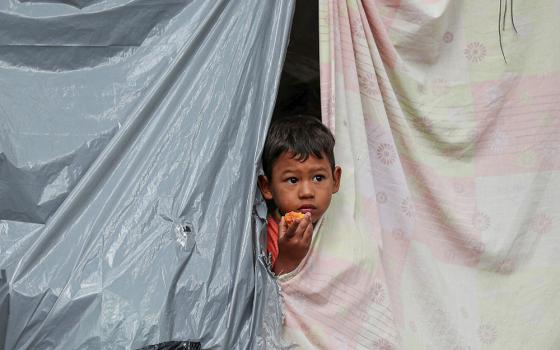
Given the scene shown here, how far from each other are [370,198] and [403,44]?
1.44 feet

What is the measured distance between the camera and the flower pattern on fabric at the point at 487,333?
235 cm

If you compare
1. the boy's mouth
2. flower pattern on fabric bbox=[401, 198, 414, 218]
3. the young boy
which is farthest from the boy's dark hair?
flower pattern on fabric bbox=[401, 198, 414, 218]

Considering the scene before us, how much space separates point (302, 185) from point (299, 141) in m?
0.11

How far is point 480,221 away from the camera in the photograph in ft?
7.79

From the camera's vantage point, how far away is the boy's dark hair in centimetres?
211

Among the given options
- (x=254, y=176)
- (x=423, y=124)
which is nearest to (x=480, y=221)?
(x=423, y=124)

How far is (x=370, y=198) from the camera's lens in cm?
229

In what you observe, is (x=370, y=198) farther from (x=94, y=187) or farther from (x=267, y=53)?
(x=94, y=187)

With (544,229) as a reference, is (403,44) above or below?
above

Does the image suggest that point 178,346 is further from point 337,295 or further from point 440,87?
point 440,87

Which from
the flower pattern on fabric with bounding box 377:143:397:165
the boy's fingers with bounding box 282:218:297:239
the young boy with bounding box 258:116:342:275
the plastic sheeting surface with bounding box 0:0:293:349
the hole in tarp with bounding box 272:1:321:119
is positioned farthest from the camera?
the hole in tarp with bounding box 272:1:321:119

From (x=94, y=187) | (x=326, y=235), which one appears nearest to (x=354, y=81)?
(x=326, y=235)

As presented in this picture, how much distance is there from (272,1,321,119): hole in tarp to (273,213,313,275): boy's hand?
3.23ft

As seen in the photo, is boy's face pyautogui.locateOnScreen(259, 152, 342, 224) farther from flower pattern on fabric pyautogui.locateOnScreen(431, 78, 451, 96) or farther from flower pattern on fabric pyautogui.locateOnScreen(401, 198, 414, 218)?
flower pattern on fabric pyautogui.locateOnScreen(431, 78, 451, 96)
